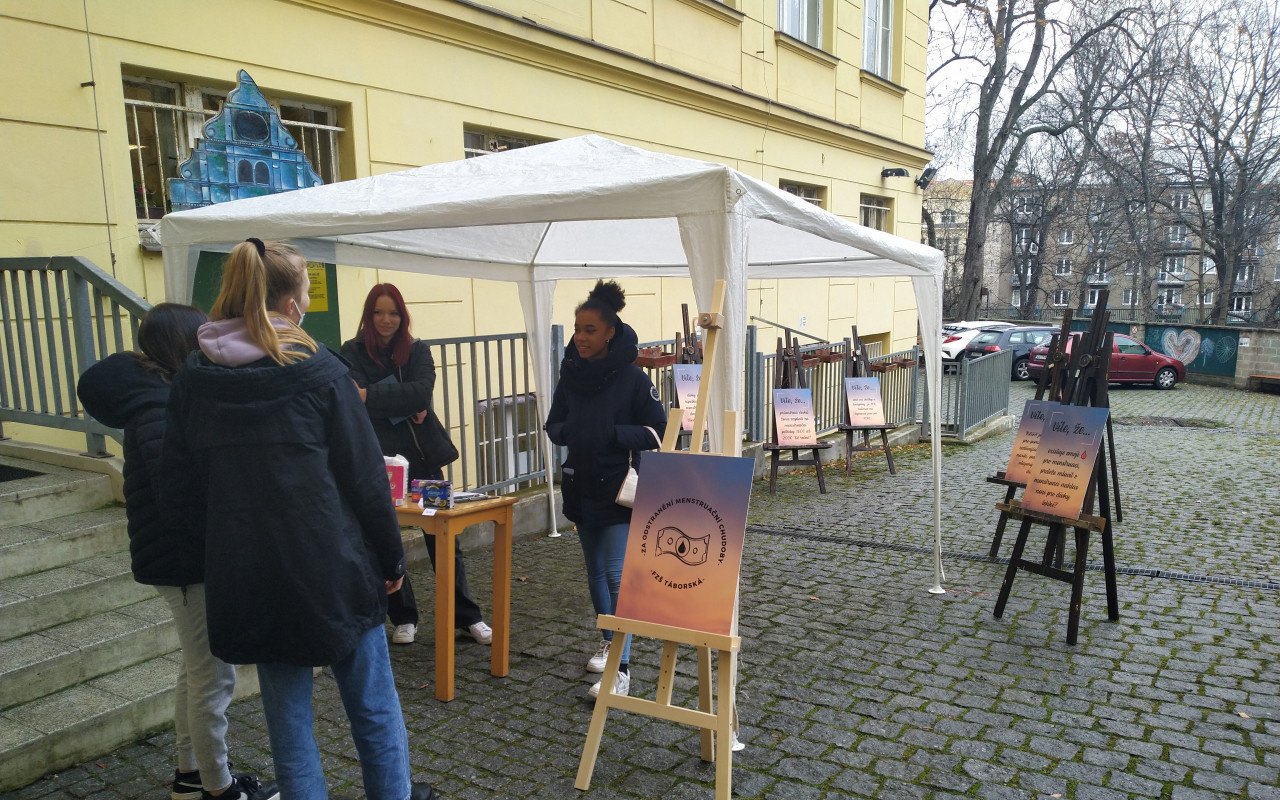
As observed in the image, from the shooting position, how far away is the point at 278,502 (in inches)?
83.0

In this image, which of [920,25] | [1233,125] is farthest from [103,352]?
[1233,125]

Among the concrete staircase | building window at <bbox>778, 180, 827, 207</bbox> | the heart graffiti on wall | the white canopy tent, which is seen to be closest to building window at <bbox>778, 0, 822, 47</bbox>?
building window at <bbox>778, 180, 827, 207</bbox>

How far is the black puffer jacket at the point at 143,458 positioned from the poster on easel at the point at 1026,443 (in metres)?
4.85

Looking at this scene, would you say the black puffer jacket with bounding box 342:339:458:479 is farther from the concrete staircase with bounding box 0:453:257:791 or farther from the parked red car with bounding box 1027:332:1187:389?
the parked red car with bounding box 1027:332:1187:389

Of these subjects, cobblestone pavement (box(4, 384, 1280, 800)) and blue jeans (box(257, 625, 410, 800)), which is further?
cobblestone pavement (box(4, 384, 1280, 800))

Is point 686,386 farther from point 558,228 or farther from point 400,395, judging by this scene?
point 400,395

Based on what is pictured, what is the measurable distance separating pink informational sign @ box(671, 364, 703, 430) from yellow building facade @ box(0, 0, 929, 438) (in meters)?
1.44

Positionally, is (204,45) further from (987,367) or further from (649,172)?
(987,367)

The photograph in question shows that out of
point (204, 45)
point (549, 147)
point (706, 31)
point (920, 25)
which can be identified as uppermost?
Result: point (920, 25)

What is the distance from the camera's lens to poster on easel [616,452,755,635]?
9.57 feet

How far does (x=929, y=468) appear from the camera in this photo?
979 cm

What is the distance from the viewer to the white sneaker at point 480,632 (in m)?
4.39

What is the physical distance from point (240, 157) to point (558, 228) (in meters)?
2.27

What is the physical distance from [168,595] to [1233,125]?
33204mm
